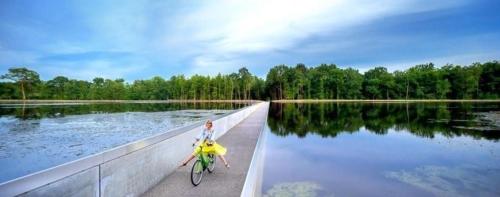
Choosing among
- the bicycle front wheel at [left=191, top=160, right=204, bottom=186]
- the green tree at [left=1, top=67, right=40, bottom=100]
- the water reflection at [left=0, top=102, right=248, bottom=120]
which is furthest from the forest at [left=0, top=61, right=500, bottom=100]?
the bicycle front wheel at [left=191, top=160, right=204, bottom=186]

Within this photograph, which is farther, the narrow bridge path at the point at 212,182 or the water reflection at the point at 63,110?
the water reflection at the point at 63,110

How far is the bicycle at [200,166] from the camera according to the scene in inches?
273

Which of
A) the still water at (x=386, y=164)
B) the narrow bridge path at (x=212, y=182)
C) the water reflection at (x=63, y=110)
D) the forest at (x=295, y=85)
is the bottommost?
the still water at (x=386, y=164)

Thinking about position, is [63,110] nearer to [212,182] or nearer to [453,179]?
[212,182]

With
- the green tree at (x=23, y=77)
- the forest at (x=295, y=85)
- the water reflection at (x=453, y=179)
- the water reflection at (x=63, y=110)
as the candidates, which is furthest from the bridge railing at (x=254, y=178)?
the green tree at (x=23, y=77)

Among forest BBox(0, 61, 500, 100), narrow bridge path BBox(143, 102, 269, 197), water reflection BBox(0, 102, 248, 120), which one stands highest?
forest BBox(0, 61, 500, 100)

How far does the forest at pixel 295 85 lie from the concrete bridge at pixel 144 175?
9521 centimetres

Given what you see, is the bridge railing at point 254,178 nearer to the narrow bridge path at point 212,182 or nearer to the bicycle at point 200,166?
the narrow bridge path at point 212,182

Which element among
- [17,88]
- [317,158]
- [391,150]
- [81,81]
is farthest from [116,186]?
[81,81]

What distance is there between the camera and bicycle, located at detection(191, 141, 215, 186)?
6.95 meters

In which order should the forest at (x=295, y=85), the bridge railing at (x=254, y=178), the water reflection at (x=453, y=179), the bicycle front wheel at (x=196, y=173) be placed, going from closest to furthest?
the bridge railing at (x=254, y=178)
the bicycle front wheel at (x=196, y=173)
the water reflection at (x=453, y=179)
the forest at (x=295, y=85)

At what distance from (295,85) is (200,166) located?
99.0 meters

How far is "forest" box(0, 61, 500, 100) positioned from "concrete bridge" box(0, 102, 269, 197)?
312 feet

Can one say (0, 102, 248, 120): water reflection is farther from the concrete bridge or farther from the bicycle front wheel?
the bicycle front wheel
